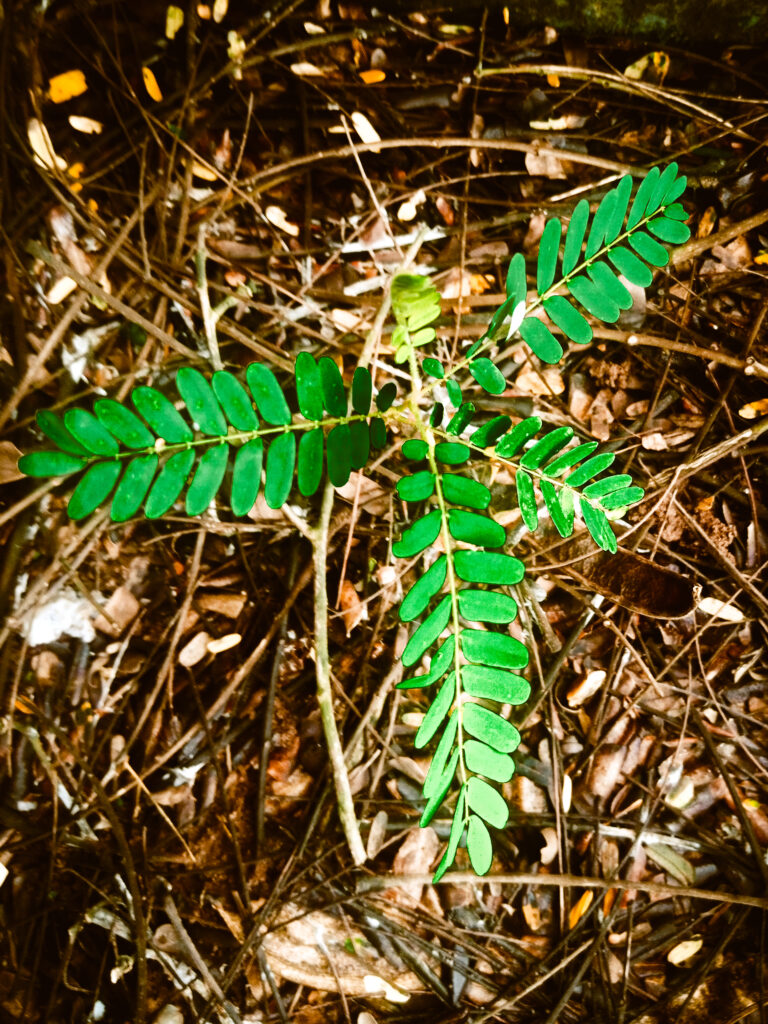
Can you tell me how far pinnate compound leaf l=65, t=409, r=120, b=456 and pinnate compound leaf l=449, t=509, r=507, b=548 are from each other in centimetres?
61

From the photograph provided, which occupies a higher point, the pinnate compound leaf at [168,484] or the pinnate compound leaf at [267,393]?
the pinnate compound leaf at [267,393]

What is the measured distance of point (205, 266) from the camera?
1685 mm

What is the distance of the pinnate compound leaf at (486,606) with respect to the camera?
1.05m

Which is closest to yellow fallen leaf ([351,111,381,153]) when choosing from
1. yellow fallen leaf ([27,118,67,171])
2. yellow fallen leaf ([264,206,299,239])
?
yellow fallen leaf ([264,206,299,239])

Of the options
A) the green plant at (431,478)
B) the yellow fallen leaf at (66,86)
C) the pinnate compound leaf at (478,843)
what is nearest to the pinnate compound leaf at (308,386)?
the green plant at (431,478)

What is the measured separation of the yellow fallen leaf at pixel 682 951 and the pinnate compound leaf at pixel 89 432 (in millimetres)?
1798

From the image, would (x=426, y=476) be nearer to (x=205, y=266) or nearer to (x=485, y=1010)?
(x=205, y=266)

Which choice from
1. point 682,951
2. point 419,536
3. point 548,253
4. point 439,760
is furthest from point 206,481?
point 682,951

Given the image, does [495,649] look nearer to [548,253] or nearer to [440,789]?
[440,789]

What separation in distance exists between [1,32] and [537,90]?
59.1 inches

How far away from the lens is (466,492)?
1114 mm

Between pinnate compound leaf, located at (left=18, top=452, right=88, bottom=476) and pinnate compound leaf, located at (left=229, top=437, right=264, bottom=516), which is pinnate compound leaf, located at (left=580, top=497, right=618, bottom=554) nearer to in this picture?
pinnate compound leaf, located at (left=229, top=437, right=264, bottom=516)

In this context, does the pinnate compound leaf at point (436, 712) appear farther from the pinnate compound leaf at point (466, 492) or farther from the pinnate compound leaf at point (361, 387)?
the pinnate compound leaf at point (361, 387)

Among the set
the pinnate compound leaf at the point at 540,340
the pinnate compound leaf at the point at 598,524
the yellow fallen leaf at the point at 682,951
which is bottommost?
the yellow fallen leaf at the point at 682,951
